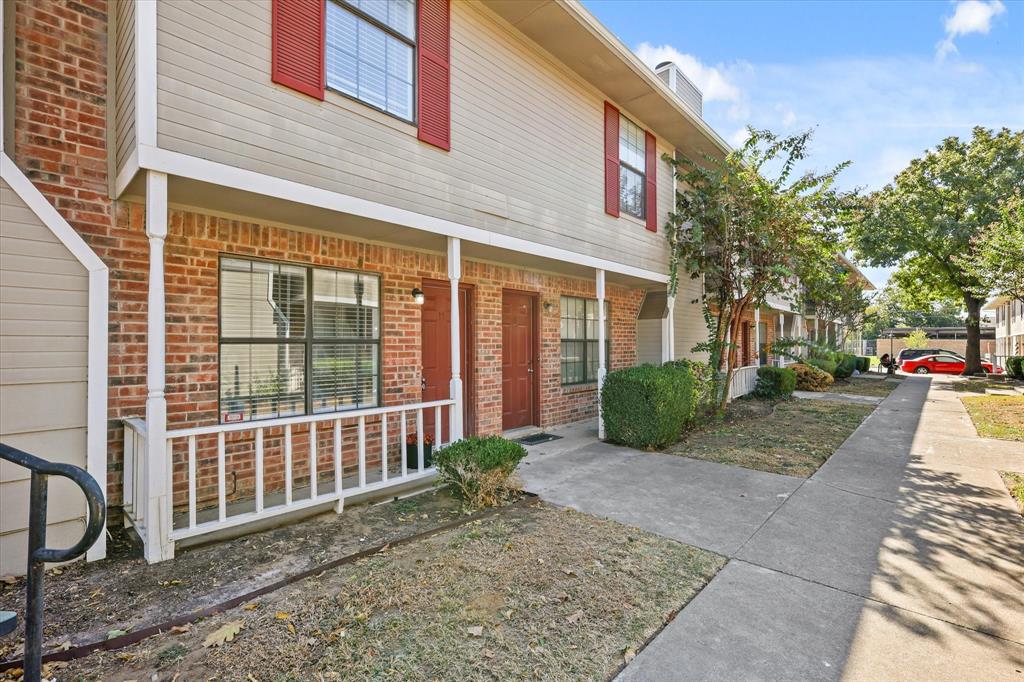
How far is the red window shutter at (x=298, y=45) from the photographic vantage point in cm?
395

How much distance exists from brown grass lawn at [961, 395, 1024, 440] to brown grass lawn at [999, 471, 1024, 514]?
2.88 m

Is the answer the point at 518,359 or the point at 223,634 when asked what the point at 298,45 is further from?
the point at 518,359

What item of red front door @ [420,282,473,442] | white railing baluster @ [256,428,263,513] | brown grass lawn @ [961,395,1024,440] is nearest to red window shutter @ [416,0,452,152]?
red front door @ [420,282,473,442]

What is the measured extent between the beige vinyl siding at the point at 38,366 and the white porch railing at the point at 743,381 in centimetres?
1149

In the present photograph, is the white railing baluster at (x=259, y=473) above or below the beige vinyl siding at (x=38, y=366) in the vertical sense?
below

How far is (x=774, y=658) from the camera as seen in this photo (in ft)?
7.96

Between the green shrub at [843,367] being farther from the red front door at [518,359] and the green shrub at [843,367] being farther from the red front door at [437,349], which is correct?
the red front door at [437,349]

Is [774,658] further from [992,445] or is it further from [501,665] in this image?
[992,445]

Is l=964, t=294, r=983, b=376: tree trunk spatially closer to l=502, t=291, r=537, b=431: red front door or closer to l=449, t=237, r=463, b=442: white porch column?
l=502, t=291, r=537, b=431: red front door

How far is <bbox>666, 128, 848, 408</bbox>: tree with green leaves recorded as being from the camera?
8508 mm

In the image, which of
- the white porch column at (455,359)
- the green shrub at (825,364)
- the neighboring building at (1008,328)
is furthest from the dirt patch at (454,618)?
the neighboring building at (1008,328)

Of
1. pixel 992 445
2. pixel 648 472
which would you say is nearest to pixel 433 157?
pixel 648 472

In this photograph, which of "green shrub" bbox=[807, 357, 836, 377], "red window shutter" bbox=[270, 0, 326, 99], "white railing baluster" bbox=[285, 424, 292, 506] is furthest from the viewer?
"green shrub" bbox=[807, 357, 836, 377]

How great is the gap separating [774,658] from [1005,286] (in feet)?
57.1
